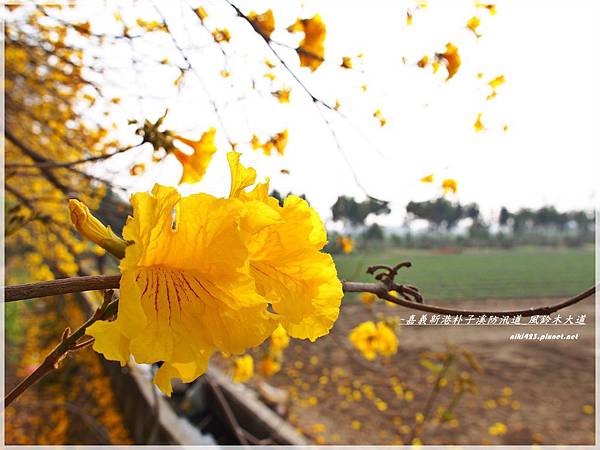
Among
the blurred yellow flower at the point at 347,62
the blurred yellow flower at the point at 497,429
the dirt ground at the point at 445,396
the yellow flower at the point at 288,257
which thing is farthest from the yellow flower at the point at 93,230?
the blurred yellow flower at the point at 497,429

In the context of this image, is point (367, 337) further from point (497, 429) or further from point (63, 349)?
point (497, 429)

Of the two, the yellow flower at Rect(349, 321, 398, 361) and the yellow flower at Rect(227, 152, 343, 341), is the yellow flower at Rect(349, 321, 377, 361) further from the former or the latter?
the yellow flower at Rect(227, 152, 343, 341)

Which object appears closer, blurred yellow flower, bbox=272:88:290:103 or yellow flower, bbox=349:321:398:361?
blurred yellow flower, bbox=272:88:290:103

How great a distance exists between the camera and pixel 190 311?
1.69 ft

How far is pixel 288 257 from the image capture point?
56 cm

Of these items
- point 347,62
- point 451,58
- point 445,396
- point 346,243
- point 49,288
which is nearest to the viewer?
point 49,288

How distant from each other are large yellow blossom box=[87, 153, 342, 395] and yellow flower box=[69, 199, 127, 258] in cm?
4

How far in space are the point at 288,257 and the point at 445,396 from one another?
7.07m

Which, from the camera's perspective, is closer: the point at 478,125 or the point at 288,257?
the point at 288,257

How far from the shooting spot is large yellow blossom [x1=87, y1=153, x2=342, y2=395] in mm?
461

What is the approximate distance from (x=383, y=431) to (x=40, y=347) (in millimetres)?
5083

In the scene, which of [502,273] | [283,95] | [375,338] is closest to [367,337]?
[375,338]

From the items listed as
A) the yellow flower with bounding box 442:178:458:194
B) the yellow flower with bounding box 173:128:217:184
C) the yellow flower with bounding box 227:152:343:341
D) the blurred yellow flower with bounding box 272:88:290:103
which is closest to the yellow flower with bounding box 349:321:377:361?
the yellow flower with bounding box 442:178:458:194

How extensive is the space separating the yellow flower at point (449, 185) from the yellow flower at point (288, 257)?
2.33m
